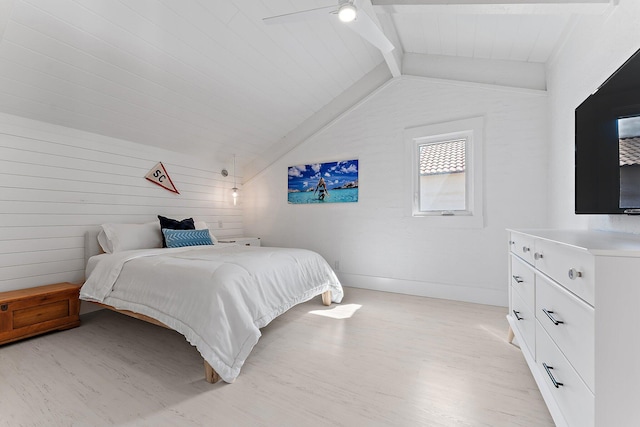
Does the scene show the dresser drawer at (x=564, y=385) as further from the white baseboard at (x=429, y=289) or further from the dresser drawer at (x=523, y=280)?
the white baseboard at (x=429, y=289)

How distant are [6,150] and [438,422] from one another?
4.04 m

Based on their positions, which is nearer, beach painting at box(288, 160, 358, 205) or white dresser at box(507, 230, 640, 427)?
white dresser at box(507, 230, 640, 427)

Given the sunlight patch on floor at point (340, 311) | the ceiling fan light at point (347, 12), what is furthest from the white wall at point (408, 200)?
the ceiling fan light at point (347, 12)

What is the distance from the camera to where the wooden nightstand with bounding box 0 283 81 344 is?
2.25 m

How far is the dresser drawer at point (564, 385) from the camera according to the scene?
93 centimetres

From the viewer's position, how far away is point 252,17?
2.51 metres

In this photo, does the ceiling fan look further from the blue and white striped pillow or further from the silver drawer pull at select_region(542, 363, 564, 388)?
the blue and white striped pillow

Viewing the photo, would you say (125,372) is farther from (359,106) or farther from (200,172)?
(359,106)

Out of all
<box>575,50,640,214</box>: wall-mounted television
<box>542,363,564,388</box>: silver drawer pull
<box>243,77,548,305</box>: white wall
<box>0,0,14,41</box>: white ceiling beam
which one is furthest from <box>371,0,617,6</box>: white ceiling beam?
<box>0,0,14,41</box>: white ceiling beam

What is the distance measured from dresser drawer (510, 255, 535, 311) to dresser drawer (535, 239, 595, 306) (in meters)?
0.20

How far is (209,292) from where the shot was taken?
6.06ft

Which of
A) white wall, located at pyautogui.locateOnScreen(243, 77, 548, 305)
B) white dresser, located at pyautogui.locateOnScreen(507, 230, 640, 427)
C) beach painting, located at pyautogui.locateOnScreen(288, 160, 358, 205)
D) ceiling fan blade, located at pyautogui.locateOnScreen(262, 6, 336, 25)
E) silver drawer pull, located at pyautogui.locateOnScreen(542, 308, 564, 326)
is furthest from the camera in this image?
beach painting, located at pyautogui.locateOnScreen(288, 160, 358, 205)

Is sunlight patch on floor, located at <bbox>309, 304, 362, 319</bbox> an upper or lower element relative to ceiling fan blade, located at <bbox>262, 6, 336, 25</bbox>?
lower

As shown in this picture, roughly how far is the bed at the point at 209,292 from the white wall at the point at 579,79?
7.65 ft
